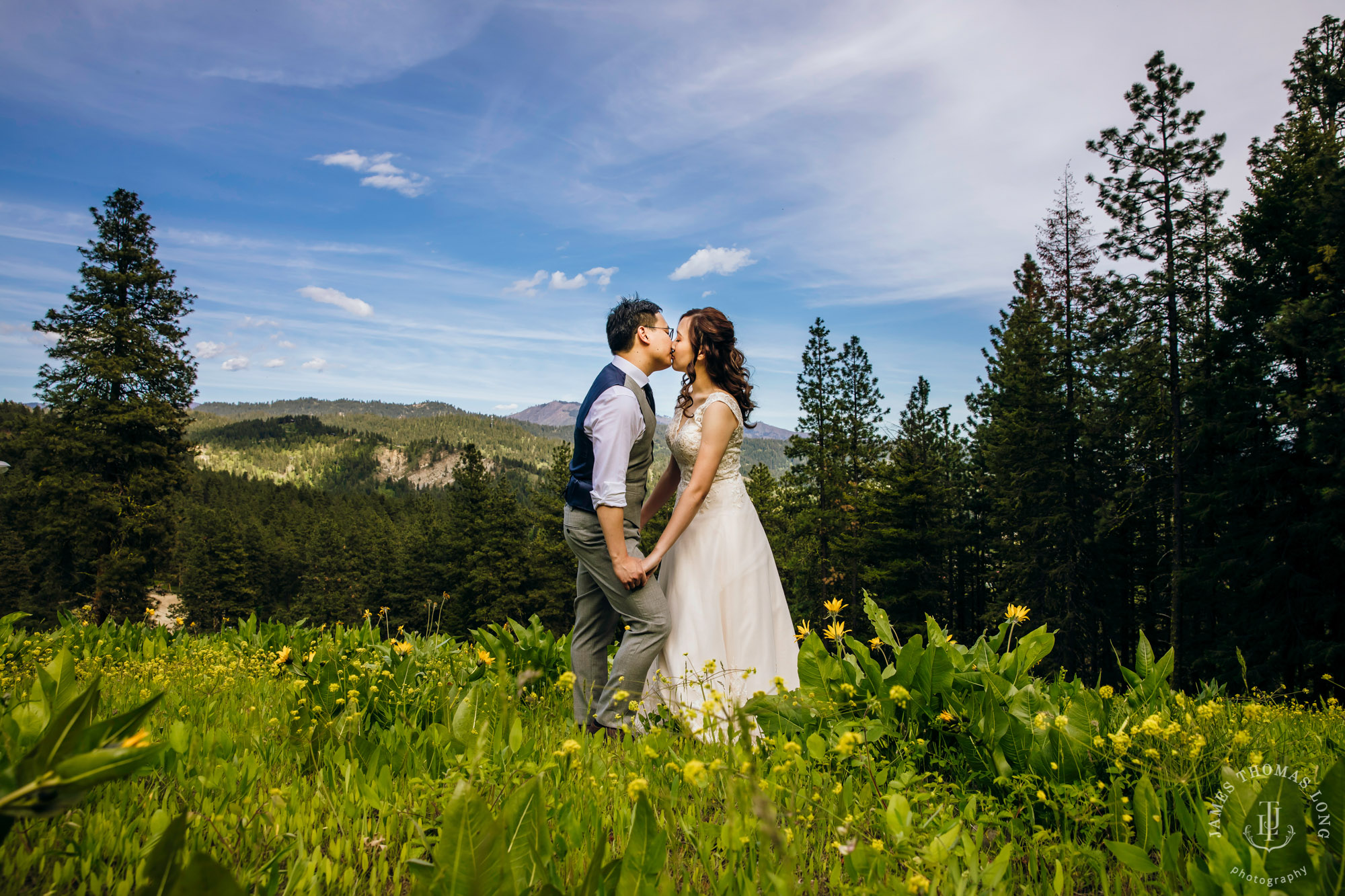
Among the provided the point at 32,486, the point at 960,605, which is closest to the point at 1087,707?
the point at 32,486

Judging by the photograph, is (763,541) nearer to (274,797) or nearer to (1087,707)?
(1087,707)

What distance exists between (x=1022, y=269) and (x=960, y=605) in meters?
20.0

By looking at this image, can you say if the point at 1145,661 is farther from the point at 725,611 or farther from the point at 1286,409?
the point at 1286,409

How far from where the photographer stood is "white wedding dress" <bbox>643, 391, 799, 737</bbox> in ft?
12.4

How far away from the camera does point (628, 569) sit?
3.55 meters

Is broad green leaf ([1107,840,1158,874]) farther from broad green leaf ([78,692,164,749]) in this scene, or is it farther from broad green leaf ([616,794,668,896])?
broad green leaf ([78,692,164,749])

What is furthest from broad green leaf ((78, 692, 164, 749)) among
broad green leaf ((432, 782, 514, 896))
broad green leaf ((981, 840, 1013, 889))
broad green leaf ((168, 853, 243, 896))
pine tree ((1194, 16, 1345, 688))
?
pine tree ((1194, 16, 1345, 688))

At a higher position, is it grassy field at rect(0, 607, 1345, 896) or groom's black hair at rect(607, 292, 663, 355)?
groom's black hair at rect(607, 292, 663, 355)

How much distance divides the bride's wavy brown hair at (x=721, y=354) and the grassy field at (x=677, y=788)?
155cm

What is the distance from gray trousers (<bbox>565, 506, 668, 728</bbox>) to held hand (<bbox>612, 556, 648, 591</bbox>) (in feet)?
0.33

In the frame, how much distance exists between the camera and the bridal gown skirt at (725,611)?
12.4 feet

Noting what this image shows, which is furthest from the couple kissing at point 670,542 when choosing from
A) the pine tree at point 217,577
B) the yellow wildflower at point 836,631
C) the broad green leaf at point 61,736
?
the pine tree at point 217,577

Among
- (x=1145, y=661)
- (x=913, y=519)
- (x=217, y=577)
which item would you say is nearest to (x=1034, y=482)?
(x=913, y=519)

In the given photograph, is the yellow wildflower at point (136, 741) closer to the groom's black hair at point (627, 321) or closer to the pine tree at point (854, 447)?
the groom's black hair at point (627, 321)
